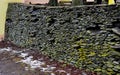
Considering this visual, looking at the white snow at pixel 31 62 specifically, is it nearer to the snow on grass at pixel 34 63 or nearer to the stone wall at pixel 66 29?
the snow on grass at pixel 34 63

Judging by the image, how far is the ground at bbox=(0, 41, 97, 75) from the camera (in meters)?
8.62

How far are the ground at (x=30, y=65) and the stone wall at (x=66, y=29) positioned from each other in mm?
276

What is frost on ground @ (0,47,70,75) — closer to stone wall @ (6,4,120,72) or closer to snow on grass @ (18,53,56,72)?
snow on grass @ (18,53,56,72)

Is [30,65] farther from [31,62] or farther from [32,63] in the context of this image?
[31,62]

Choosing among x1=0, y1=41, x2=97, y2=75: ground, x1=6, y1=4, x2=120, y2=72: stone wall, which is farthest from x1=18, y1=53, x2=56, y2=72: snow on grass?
x1=6, y1=4, x2=120, y2=72: stone wall

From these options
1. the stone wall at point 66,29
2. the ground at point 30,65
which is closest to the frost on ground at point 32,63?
the ground at point 30,65

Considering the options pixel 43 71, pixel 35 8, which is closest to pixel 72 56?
pixel 43 71

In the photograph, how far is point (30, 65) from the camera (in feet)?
31.2

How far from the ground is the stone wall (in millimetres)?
276

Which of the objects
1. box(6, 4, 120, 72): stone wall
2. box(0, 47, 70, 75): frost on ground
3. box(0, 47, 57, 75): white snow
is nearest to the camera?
box(6, 4, 120, 72): stone wall

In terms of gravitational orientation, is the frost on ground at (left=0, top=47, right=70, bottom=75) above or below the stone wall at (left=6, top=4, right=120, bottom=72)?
below

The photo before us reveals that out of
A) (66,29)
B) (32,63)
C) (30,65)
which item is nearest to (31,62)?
(32,63)

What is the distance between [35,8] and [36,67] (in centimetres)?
293

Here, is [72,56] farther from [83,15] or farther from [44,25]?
[44,25]
